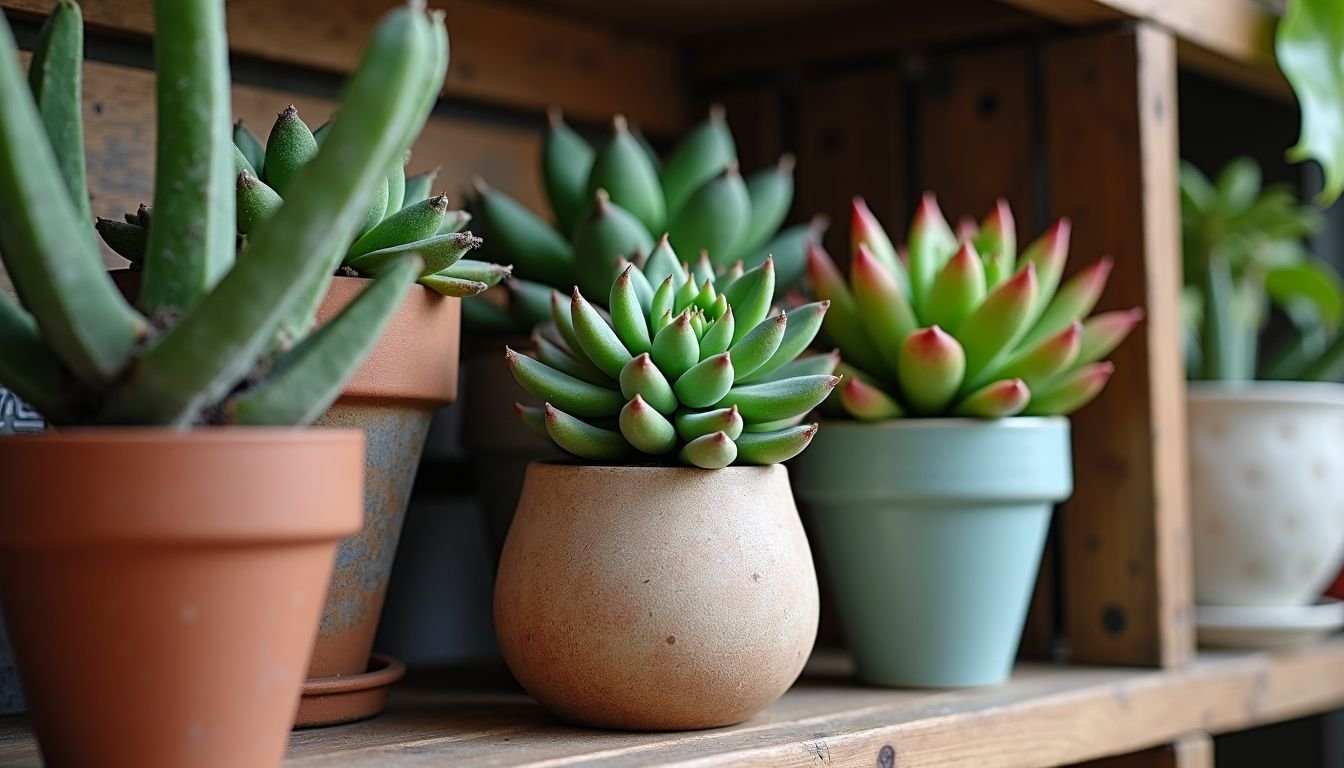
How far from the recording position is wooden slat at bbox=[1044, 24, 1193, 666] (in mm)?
931

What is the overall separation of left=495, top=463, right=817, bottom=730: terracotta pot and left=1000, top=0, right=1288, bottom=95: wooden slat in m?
0.44

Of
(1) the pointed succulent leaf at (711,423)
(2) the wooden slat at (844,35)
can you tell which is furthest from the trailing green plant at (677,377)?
(2) the wooden slat at (844,35)

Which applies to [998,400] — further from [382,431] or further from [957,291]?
[382,431]

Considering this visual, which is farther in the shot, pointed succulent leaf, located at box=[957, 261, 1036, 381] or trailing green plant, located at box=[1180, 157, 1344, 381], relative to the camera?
trailing green plant, located at box=[1180, 157, 1344, 381]

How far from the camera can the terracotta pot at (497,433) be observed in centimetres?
85

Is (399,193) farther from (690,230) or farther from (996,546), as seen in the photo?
(996,546)

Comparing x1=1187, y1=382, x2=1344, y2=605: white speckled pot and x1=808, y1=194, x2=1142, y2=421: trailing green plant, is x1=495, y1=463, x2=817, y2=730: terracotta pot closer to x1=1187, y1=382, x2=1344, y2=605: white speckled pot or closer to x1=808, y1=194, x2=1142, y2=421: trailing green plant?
x1=808, y1=194, x2=1142, y2=421: trailing green plant

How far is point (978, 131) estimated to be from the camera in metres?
1.07

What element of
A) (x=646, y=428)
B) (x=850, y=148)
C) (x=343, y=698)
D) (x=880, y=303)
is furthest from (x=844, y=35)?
(x=343, y=698)

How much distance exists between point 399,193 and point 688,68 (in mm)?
571

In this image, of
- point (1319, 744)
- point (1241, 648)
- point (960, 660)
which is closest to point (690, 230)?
point (960, 660)

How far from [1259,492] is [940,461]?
0.37 meters

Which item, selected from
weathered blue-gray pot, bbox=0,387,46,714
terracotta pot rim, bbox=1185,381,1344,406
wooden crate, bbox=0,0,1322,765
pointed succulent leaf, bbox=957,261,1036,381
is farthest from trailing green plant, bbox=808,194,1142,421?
weathered blue-gray pot, bbox=0,387,46,714

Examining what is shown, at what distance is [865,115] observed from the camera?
3.68ft
